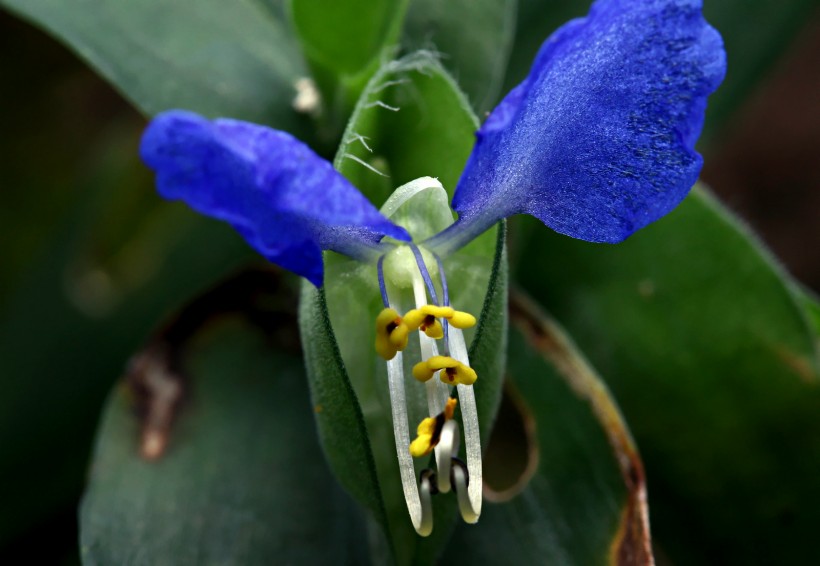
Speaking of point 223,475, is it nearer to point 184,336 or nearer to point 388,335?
point 184,336

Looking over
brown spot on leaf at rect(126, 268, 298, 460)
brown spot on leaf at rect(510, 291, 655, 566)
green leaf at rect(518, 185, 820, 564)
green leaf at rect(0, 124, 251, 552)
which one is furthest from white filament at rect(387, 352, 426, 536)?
green leaf at rect(0, 124, 251, 552)

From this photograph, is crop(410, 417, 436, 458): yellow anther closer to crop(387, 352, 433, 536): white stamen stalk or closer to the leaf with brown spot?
crop(387, 352, 433, 536): white stamen stalk

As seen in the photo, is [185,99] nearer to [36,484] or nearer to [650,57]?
[650,57]

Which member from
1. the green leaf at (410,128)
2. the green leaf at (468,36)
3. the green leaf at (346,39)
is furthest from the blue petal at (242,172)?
the green leaf at (468,36)

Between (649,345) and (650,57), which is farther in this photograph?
(649,345)

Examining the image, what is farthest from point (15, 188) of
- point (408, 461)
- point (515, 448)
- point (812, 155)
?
point (812, 155)

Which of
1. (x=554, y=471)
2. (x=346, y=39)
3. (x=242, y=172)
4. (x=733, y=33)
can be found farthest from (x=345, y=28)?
(x=733, y=33)

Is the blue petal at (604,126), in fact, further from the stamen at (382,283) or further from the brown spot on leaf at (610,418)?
the brown spot on leaf at (610,418)
